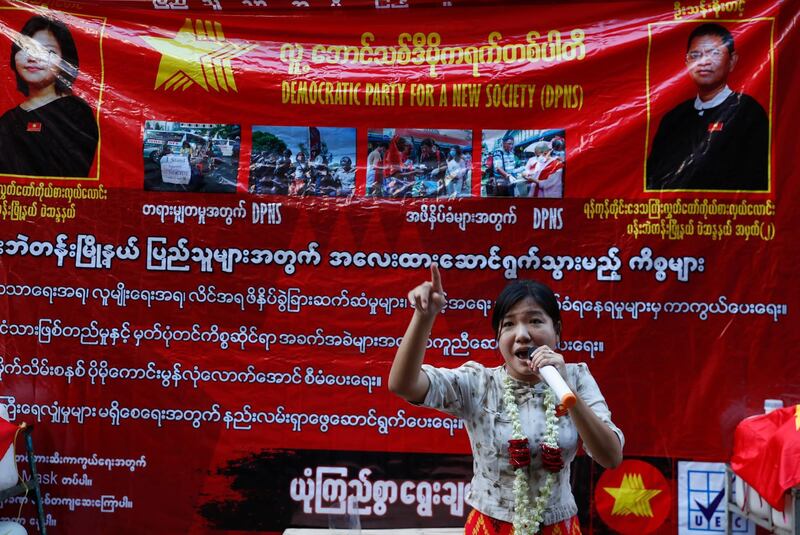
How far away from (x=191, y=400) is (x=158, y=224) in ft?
2.77

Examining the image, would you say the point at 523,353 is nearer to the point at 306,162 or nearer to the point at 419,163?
the point at 419,163

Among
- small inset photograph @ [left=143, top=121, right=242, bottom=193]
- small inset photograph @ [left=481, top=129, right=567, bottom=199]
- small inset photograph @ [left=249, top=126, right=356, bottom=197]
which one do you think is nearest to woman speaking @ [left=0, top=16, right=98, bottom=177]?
small inset photograph @ [left=143, top=121, right=242, bottom=193]

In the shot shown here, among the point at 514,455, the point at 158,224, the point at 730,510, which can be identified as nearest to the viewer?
the point at 514,455

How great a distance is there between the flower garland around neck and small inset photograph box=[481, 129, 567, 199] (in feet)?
5.83

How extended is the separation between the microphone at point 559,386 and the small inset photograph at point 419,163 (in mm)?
1933

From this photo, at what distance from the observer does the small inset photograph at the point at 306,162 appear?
3764 mm

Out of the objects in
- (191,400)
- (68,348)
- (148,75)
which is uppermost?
(148,75)

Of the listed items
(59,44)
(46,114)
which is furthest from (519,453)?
(59,44)

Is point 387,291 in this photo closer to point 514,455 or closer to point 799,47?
point 514,455

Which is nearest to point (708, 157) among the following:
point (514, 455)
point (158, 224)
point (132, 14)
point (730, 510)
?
point (730, 510)

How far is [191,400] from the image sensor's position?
12.2ft

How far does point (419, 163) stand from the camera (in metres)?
3.74

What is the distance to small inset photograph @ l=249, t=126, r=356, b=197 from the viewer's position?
12.3ft

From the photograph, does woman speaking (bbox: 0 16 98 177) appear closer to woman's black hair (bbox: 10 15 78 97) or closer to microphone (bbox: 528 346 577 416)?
woman's black hair (bbox: 10 15 78 97)
